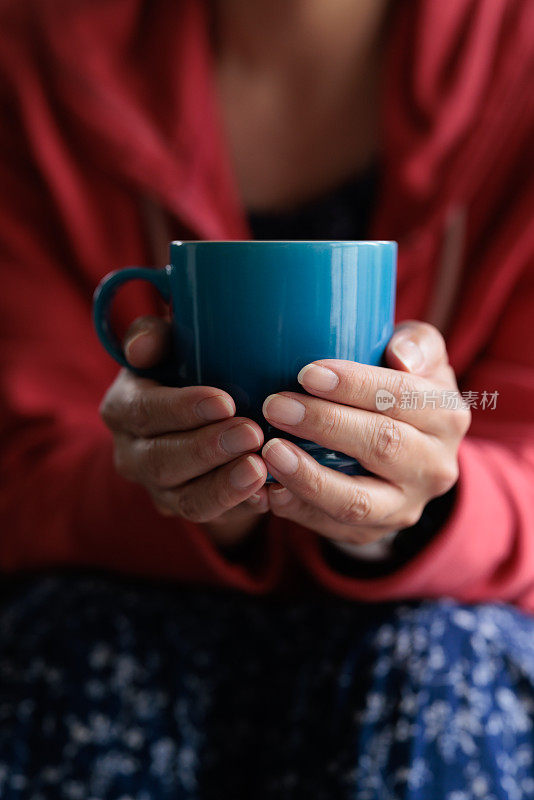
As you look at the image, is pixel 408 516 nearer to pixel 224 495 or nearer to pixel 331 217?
pixel 224 495

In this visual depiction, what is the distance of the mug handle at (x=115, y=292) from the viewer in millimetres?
487

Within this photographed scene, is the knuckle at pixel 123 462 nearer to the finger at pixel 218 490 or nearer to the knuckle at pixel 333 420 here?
the finger at pixel 218 490

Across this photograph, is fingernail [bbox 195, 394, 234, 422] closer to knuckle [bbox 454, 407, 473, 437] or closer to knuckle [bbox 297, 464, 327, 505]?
knuckle [bbox 297, 464, 327, 505]

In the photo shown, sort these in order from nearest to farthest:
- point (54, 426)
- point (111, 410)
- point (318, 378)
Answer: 1. point (318, 378)
2. point (111, 410)
3. point (54, 426)

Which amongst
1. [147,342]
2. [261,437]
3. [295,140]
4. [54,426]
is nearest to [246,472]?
[261,437]

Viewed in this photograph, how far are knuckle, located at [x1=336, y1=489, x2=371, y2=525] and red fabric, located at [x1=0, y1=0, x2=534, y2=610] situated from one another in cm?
18

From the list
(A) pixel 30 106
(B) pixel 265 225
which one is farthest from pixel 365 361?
(A) pixel 30 106

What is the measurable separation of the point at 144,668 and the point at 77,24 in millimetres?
695

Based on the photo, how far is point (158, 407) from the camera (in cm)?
46

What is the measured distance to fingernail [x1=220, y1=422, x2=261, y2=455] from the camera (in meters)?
0.43

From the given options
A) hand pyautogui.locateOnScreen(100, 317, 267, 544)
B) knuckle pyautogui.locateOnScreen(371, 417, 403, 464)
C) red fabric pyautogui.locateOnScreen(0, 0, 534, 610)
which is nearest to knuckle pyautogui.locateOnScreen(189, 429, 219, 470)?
hand pyautogui.locateOnScreen(100, 317, 267, 544)

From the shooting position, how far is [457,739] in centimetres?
54

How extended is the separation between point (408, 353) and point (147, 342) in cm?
18

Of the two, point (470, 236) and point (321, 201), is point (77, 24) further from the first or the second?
point (470, 236)
